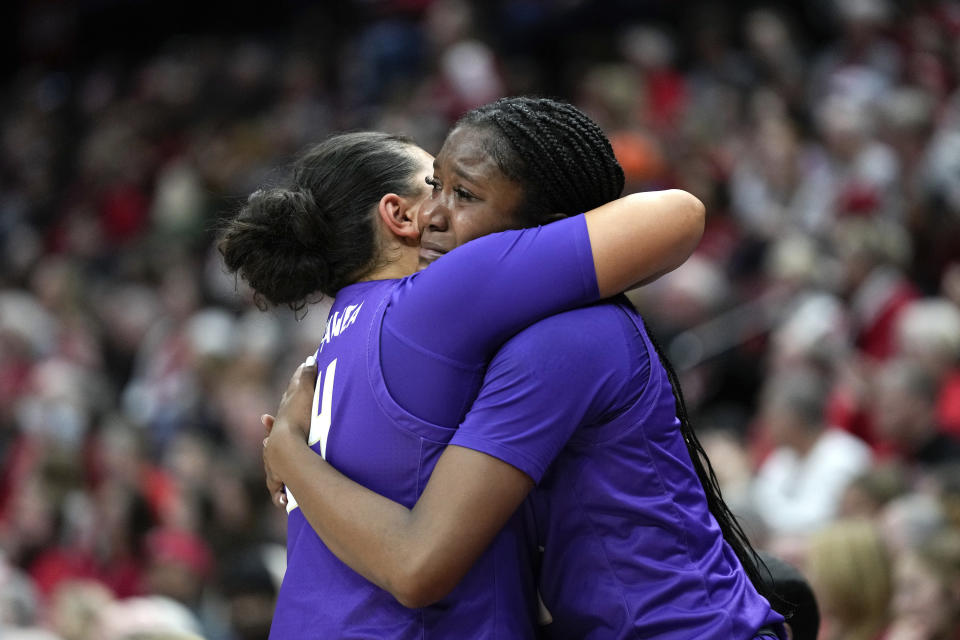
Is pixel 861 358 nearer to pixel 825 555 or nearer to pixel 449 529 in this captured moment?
pixel 825 555

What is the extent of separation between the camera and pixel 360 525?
179 cm

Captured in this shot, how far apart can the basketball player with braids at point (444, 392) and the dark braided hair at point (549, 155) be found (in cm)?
1

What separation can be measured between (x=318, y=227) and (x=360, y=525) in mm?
553

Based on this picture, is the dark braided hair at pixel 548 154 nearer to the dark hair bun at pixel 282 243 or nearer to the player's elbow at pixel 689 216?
the player's elbow at pixel 689 216

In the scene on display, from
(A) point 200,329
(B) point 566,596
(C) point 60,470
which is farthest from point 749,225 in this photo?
(B) point 566,596

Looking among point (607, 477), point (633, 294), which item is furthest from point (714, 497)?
point (633, 294)

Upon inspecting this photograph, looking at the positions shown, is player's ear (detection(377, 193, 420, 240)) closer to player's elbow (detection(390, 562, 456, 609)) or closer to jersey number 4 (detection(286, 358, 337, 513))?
jersey number 4 (detection(286, 358, 337, 513))

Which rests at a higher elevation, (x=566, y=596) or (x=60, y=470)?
(x=566, y=596)

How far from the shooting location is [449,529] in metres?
1.72

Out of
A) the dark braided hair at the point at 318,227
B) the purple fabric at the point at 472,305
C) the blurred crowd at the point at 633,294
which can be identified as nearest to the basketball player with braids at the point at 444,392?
the purple fabric at the point at 472,305

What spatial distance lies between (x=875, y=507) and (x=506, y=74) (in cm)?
525

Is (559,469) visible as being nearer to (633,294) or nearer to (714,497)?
(714,497)

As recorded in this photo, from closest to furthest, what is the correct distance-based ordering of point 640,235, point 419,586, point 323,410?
point 419,586 < point 640,235 < point 323,410

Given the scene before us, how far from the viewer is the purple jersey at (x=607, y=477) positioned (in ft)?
5.79
